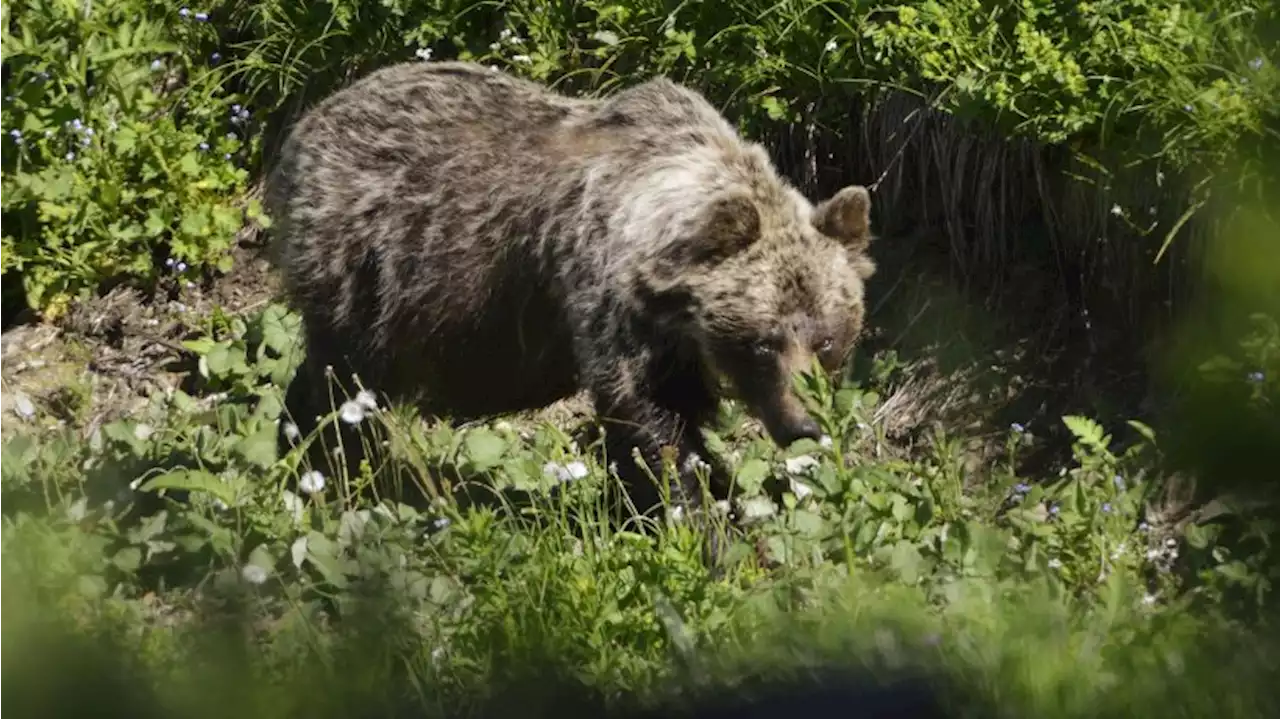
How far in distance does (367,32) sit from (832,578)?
487cm

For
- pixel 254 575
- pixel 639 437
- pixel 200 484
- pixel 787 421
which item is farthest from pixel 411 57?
pixel 254 575

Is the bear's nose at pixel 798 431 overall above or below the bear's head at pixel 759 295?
below

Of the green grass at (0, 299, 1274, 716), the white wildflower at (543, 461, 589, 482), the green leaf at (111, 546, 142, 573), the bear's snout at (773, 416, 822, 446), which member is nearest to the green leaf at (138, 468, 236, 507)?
the green grass at (0, 299, 1274, 716)

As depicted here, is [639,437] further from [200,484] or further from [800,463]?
[200,484]

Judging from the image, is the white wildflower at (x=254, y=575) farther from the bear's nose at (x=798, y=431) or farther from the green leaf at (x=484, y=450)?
the bear's nose at (x=798, y=431)

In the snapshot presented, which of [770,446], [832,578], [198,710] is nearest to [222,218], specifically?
[770,446]

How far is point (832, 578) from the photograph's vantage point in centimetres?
481

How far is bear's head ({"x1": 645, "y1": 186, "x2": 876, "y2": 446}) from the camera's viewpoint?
6254 millimetres

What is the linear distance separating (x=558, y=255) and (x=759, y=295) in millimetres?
727

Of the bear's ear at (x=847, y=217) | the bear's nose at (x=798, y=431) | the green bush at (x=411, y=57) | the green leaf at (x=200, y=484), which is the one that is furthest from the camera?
the green bush at (x=411, y=57)

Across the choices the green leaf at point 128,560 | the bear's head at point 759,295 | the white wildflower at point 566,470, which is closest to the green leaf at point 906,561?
the white wildflower at point 566,470

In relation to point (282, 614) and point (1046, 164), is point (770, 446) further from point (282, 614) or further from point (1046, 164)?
point (282, 614)

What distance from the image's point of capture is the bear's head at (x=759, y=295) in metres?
6.25

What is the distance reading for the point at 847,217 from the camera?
21.1 feet
